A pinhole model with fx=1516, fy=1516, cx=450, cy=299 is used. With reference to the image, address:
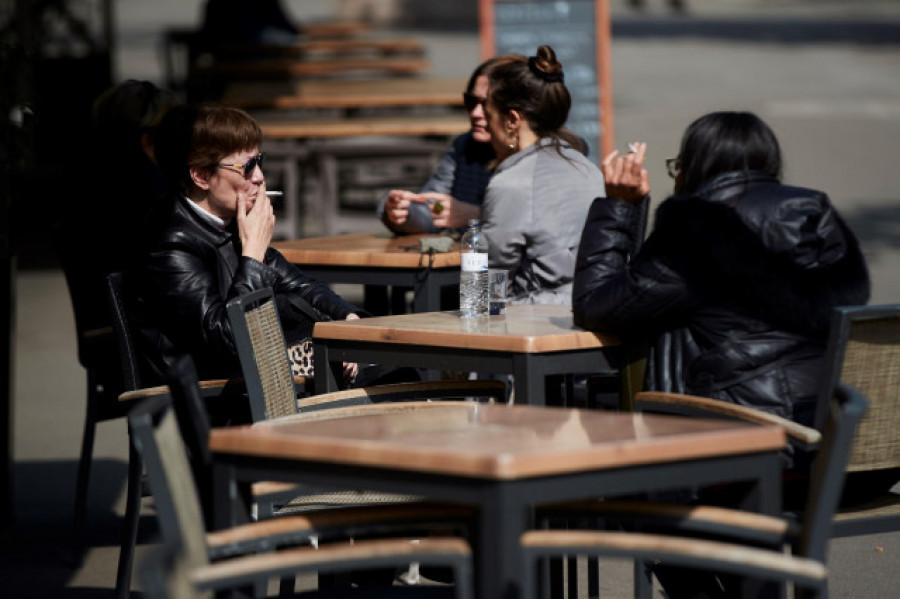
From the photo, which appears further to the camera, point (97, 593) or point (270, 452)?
point (97, 593)

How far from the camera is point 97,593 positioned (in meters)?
4.95

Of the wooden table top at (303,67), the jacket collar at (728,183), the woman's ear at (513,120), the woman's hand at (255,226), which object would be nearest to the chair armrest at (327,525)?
the jacket collar at (728,183)

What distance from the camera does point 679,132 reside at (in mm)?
16875

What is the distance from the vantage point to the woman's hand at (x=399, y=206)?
20.5 feet

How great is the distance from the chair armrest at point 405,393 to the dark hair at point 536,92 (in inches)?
50.3

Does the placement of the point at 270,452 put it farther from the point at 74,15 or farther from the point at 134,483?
the point at 74,15

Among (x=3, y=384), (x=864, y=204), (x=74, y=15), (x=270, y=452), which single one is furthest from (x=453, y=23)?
(x=270, y=452)

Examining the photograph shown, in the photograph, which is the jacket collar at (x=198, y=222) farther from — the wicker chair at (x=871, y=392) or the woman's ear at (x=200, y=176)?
the wicker chair at (x=871, y=392)

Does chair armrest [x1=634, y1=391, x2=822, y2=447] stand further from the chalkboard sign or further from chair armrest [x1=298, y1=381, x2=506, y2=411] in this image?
the chalkboard sign

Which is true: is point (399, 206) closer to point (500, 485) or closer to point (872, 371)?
point (872, 371)

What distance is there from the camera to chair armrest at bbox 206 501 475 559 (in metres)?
2.67

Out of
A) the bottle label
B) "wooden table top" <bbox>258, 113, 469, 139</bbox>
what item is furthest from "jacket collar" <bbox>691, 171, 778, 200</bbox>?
"wooden table top" <bbox>258, 113, 469, 139</bbox>

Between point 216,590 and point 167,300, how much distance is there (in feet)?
6.97

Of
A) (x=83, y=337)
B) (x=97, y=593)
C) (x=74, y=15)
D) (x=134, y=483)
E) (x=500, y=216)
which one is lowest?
(x=97, y=593)
